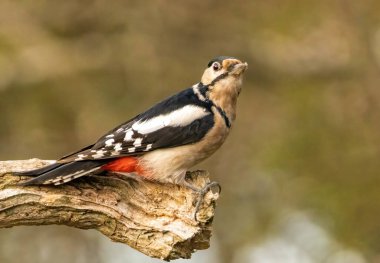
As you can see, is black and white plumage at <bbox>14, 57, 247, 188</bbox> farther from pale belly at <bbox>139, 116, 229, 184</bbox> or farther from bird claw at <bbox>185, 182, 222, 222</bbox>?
bird claw at <bbox>185, 182, 222, 222</bbox>

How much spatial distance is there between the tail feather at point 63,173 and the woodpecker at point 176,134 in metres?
0.08

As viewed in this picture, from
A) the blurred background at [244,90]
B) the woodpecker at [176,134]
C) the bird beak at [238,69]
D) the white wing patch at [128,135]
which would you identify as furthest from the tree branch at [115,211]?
the blurred background at [244,90]

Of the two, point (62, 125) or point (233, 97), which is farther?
point (62, 125)

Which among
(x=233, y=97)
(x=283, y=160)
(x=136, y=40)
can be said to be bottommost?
(x=233, y=97)

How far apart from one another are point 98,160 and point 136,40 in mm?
5125

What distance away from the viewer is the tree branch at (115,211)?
508 centimetres

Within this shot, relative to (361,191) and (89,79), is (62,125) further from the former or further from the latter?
(361,191)

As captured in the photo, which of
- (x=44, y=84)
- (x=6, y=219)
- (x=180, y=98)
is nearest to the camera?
(x=6, y=219)

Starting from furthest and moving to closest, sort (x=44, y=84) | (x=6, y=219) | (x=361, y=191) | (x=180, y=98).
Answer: (x=44, y=84)
(x=361, y=191)
(x=180, y=98)
(x=6, y=219)

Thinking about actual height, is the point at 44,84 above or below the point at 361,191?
above

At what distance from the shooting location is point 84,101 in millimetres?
10289

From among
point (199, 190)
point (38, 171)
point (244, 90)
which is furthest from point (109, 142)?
point (244, 90)

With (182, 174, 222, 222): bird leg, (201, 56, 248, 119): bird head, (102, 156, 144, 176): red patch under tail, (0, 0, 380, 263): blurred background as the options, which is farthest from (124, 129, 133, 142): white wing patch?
(0, 0, 380, 263): blurred background

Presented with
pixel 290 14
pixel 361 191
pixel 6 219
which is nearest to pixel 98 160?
pixel 6 219
